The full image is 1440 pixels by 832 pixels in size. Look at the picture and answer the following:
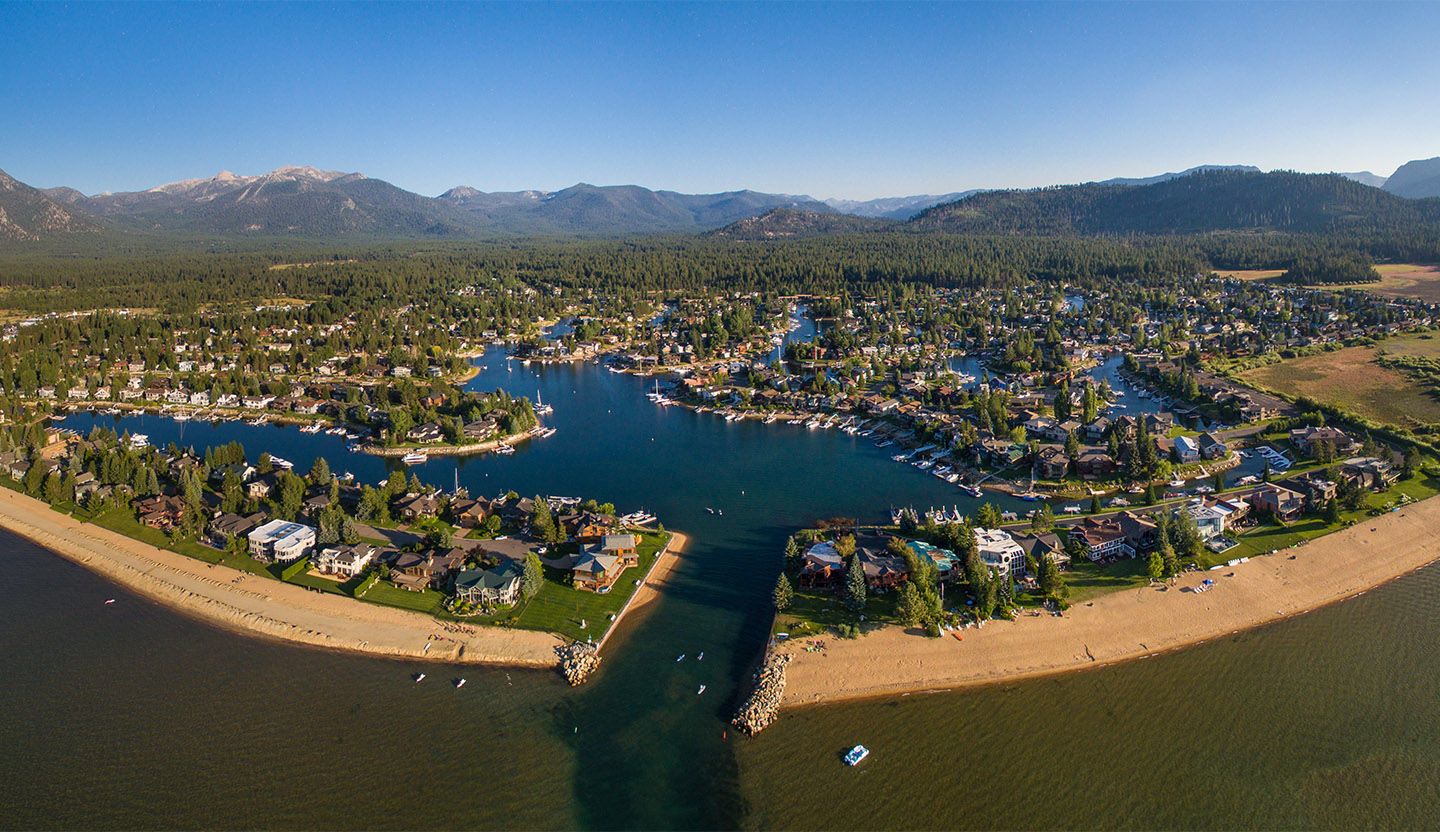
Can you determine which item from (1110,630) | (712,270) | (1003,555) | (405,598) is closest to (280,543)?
(405,598)

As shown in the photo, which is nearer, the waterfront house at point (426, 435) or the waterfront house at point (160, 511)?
the waterfront house at point (160, 511)

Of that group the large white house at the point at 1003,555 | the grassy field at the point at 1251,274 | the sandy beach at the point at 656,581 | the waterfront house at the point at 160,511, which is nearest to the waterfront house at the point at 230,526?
the waterfront house at the point at 160,511

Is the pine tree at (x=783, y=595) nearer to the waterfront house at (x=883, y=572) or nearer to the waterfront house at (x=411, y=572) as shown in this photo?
the waterfront house at (x=883, y=572)

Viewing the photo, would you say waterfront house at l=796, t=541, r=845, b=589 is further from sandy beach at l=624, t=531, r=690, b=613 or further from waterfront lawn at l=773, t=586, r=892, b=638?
sandy beach at l=624, t=531, r=690, b=613

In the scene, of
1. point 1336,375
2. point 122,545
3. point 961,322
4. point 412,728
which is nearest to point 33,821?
point 412,728

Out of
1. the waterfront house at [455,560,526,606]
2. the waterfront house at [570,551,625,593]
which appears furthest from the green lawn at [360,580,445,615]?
the waterfront house at [570,551,625,593]

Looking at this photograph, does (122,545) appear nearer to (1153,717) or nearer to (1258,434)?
(1153,717)
